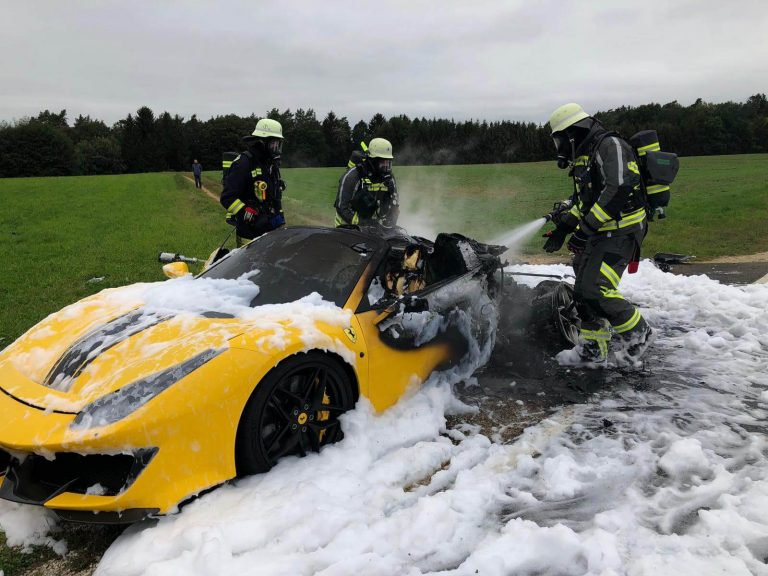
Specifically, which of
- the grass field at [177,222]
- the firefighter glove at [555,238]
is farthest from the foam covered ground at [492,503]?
the grass field at [177,222]

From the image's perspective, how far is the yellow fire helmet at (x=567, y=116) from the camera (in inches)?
185

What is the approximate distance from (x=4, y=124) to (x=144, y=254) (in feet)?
270

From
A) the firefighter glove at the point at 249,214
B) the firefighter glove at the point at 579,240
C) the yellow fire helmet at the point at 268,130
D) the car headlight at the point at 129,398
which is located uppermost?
the yellow fire helmet at the point at 268,130

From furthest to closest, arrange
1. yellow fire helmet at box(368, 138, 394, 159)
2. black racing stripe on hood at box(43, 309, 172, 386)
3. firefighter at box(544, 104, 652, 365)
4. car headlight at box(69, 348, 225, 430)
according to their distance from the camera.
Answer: yellow fire helmet at box(368, 138, 394, 159)
firefighter at box(544, 104, 652, 365)
black racing stripe on hood at box(43, 309, 172, 386)
car headlight at box(69, 348, 225, 430)

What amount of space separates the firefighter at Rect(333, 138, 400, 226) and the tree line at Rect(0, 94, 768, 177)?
32112 millimetres

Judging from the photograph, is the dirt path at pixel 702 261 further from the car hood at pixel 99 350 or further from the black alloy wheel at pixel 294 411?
the car hood at pixel 99 350

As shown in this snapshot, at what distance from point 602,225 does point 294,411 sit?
3070 millimetres

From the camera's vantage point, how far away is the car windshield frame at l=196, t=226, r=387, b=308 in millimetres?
3666

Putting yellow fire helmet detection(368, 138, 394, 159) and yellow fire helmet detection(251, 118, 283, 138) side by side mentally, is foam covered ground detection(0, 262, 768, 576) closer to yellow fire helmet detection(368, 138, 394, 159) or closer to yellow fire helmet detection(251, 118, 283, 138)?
yellow fire helmet detection(251, 118, 283, 138)

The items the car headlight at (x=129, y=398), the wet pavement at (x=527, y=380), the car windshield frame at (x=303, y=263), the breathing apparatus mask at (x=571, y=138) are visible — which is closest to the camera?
the car headlight at (x=129, y=398)

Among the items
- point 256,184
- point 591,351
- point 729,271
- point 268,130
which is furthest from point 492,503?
point 729,271

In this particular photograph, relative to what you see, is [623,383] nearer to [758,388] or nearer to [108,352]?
[758,388]

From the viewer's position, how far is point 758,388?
4.21 metres

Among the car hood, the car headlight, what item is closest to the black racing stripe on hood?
the car hood
